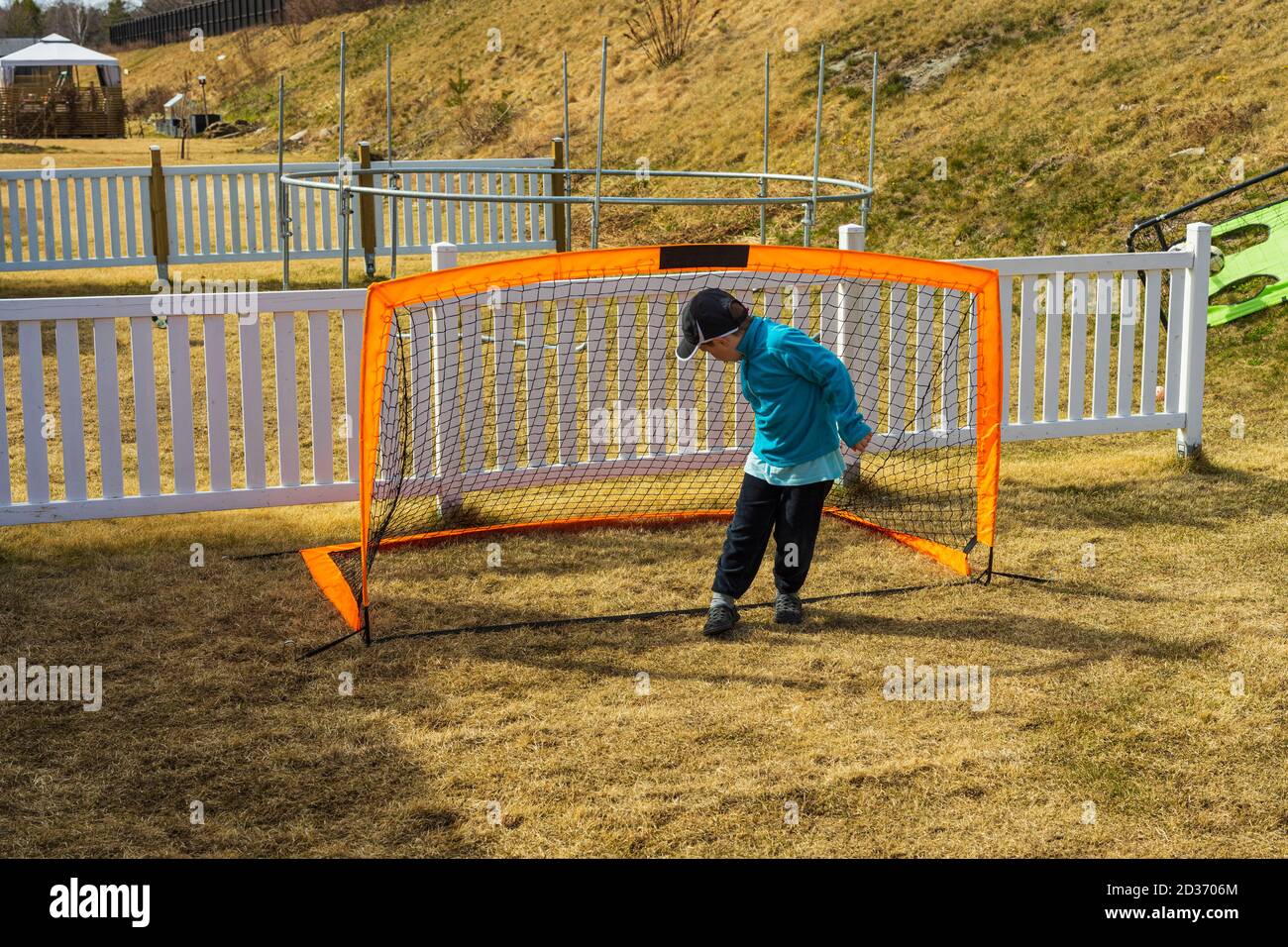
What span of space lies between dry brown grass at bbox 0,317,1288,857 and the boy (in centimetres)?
24

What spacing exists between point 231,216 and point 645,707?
12129 millimetres

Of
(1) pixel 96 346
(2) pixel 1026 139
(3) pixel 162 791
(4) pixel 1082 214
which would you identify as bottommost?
(3) pixel 162 791

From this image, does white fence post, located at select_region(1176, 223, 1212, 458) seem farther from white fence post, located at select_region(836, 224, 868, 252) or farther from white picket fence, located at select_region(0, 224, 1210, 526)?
white fence post, located at select_region(836, 224, 868, 252)

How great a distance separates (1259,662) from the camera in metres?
5.21

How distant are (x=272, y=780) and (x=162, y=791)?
32 cm

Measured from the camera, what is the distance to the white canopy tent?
39.7 metres

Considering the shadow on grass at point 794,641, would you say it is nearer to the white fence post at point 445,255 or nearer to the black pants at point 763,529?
the black pants at point 763,529

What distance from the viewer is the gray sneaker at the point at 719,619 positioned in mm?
5617

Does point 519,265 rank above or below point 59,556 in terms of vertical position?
above

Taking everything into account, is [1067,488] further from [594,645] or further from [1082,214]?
[1082,214]

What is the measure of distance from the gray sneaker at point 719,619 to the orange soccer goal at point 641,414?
48.8 inches

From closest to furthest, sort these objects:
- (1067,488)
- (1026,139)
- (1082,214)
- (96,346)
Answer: (96,346), (1067,488), (1082,214), (1026,139)

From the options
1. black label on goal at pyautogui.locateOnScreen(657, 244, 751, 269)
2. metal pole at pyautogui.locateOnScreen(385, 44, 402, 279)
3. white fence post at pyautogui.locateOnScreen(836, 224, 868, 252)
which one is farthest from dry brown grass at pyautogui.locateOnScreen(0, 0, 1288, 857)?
metal pole at pyautogui.locateOnScreen(385, 44, 402, 279)

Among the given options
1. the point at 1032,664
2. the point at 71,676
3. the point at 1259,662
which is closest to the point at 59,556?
the point at 71,676
